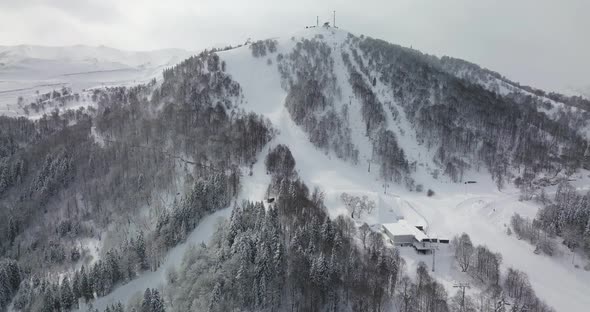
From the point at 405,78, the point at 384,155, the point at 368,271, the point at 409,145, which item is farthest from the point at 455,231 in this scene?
the point at 405,78

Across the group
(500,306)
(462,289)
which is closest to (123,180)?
(462,289)

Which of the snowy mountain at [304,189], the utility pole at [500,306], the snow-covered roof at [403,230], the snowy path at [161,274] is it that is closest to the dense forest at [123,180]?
the snowy mountain at [304,189]

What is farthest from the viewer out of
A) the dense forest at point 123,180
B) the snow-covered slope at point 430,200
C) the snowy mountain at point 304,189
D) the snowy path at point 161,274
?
the dense forest at point 123,180

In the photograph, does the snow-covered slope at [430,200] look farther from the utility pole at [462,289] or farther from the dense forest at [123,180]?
the dense forest at [123,180]

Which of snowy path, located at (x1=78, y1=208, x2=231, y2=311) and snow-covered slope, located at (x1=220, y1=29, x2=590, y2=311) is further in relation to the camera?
snowy path, located at (x1=78, y1=208, x2=231, y2=311)

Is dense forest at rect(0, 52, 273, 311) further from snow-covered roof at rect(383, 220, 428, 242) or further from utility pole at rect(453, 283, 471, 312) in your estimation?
utility pole at rect(453, 283, 471, 312)

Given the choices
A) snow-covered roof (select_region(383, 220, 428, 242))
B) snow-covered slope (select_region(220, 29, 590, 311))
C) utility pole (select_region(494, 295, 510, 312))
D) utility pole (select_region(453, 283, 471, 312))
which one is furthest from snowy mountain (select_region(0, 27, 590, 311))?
snow-covered roof (select_region(383, 220, 428, 242))

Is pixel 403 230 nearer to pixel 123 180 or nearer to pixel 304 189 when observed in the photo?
pixel 304 189
